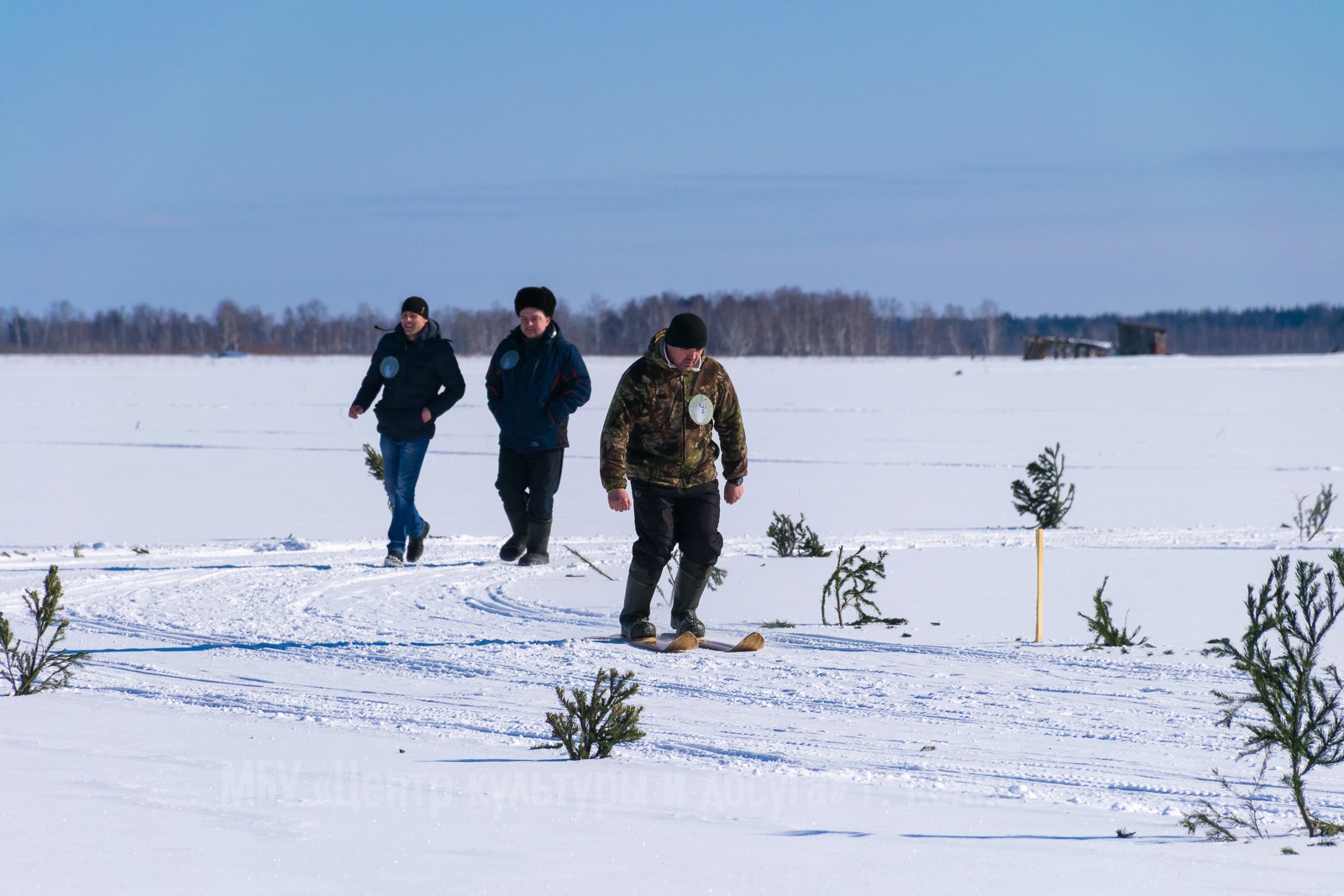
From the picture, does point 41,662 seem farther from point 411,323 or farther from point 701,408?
point 411,323

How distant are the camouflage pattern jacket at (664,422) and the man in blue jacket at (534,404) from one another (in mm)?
2797

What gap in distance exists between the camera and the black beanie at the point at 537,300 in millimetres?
9133

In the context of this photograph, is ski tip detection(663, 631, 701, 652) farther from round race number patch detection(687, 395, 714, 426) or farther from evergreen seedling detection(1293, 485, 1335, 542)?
evergreen seedling detection(1293, 485, 1335, 542)

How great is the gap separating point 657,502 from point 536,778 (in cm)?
231

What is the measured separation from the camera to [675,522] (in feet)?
21.7

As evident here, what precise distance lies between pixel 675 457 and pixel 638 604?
772 mm

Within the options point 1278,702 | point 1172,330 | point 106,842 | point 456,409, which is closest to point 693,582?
point 1278,702

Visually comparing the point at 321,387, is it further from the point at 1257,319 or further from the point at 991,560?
the point at 1257,319

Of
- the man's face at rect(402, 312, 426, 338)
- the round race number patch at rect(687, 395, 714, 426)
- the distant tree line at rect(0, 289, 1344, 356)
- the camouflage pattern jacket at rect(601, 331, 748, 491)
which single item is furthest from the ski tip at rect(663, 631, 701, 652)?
the distant tree line at rect(0, 289, 1344, 356)

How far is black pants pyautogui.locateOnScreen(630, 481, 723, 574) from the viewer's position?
644 cm

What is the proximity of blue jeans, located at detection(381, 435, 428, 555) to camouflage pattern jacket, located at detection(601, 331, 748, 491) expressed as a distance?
10.6 ft

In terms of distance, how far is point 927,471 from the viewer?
18781 mm

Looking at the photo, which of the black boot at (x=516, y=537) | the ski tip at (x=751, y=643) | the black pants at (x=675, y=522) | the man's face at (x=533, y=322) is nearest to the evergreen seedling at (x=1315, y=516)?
the black boot at (x=516, y=537)

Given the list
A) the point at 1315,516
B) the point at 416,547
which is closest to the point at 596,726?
the point at 416,547
